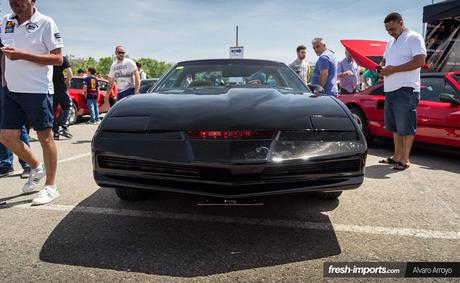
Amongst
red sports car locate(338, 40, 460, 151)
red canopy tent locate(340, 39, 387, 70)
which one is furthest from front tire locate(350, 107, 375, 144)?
red canopy tent locate(340, 39, 387, 70)

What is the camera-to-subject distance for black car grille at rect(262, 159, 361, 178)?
6.07 ft

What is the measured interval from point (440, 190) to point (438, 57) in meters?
6.61

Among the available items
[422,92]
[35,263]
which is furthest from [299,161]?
[422,92]

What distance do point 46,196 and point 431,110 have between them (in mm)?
4399

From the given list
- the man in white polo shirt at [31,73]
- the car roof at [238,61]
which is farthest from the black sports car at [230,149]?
the car roof at [238,61]

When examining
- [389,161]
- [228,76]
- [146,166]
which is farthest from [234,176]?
[389,161]

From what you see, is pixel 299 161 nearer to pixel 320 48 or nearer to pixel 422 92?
pixel 422 92

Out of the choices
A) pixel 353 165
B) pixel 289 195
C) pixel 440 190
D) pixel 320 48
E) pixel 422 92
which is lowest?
pixel 440 190

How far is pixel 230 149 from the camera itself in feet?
6.06

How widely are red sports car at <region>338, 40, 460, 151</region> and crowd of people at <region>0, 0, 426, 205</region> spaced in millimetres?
565

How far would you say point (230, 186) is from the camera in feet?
6.00

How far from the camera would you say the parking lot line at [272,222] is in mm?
2236

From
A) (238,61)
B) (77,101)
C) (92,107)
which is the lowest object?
(92,107)

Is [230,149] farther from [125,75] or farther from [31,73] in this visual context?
[125,75]
